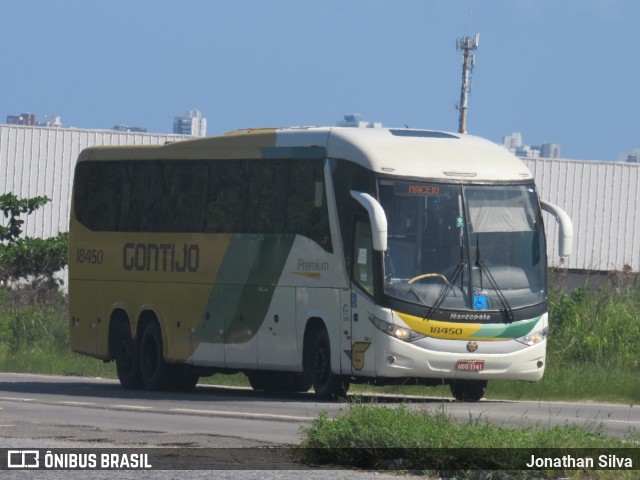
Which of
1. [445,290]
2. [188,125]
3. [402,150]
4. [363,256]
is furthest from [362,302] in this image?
[188,125]

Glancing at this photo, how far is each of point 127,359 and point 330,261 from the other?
5740 millimetres

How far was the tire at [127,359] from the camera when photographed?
26.4 meters

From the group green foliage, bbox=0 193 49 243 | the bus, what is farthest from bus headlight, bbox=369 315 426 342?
green foliage, bbox=0 193 49 243

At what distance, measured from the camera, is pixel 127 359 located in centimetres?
2656

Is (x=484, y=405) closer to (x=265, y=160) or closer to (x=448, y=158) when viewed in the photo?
(x=448, y=158)

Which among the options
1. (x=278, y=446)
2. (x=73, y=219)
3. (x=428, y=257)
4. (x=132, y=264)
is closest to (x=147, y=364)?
(x=132, y=264)

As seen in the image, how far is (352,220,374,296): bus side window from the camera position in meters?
21.3

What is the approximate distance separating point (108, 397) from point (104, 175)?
5.40 meters

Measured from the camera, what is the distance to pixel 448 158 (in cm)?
2211

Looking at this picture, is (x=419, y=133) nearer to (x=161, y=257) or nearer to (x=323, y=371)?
(x=323, y=371)

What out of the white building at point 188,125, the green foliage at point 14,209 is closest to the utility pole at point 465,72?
the green foliage at point 14,209

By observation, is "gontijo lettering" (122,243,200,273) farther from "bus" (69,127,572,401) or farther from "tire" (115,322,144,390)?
"tire" (115,322,144,390)

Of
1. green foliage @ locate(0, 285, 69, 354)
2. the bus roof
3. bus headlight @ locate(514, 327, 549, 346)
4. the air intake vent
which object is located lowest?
green foliage @ locate(0, 285, 69, 354)

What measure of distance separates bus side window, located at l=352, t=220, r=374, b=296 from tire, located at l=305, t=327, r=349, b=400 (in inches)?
47.0
